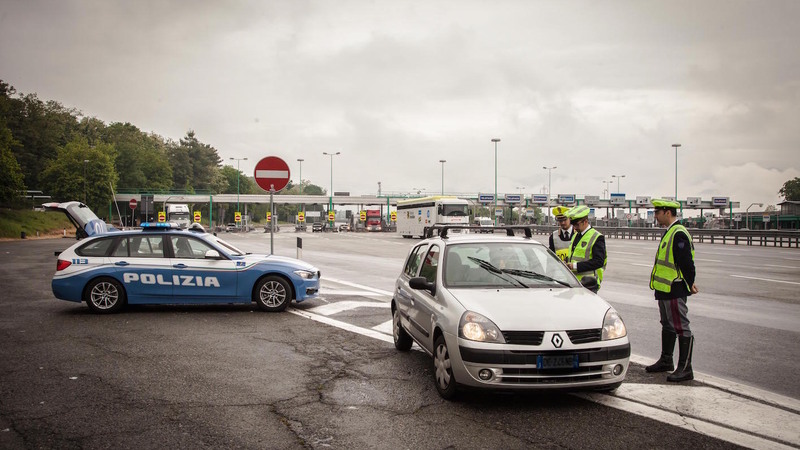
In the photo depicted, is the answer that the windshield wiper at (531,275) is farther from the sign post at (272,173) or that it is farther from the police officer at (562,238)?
the sign post at (272,173)

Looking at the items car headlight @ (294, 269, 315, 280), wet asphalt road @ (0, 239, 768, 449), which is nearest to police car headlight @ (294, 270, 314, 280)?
car headlight @ (294, 269, 315, 280)

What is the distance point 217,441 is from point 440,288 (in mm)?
2473

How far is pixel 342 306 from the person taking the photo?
35.1ft

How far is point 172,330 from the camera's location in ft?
27.3

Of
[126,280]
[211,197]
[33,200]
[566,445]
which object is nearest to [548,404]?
[566,445]

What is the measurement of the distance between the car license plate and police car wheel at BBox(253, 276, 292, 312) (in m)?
6.13

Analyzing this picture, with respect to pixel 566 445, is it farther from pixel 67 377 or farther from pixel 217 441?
pixel 67 377

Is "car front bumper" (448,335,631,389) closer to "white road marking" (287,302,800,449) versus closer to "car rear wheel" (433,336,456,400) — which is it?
"car rear wheel" (433,336,456,400)

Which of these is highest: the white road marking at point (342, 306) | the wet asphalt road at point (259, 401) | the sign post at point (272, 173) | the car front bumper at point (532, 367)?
the sign post at point (272, 173)

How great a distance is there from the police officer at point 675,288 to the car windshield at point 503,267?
866 mm

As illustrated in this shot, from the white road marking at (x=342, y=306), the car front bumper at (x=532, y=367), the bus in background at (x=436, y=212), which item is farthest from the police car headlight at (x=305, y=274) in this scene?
the bus in background at (x=436, y=212)

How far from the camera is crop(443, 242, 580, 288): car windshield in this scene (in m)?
5.84

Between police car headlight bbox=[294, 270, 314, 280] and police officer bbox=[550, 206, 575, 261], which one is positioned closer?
police officer bbox=[550, 206, 575, 261]

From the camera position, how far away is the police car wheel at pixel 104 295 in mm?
9547
